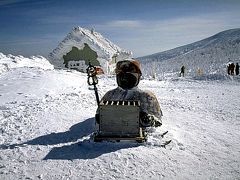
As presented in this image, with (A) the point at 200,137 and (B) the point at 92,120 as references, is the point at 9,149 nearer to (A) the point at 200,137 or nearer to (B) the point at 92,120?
(B) the point at 92,120

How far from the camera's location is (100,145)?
24.3ft

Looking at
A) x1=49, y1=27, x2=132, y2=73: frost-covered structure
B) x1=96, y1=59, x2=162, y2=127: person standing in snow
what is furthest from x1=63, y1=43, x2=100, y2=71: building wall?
x1=96, y1=59, x2=162, y2=127: person standing in snow

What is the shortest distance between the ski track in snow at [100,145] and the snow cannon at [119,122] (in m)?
0.21

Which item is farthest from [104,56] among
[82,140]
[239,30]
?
[239,30]

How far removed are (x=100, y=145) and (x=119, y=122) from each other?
731 mm

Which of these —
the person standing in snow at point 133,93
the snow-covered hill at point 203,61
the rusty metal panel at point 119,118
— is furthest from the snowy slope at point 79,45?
the rusty metal panel at point 119,118

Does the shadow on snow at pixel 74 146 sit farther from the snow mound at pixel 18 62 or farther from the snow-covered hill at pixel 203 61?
the snow-covered hill at pixel 203 61

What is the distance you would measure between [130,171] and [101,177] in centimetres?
62

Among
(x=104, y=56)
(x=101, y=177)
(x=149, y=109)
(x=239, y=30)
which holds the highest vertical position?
(x=239, y=30)

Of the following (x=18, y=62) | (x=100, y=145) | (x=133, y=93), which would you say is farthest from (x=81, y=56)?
(x=100, y=145)

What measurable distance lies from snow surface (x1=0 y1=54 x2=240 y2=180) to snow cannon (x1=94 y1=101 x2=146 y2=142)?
0.23 m

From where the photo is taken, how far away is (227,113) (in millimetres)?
12703

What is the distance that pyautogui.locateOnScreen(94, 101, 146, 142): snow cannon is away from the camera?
7.53 m

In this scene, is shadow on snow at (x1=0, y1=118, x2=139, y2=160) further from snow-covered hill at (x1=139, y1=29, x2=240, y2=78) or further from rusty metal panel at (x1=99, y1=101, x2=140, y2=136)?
snow-covered hill at (x1=139, y1=29, x2=240, y2=78)
